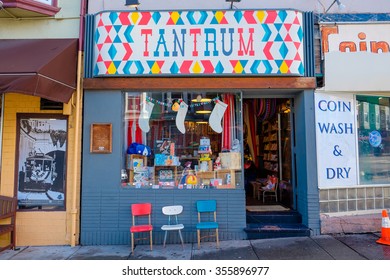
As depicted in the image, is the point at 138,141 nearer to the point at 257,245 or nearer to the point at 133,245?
the point at 133,245

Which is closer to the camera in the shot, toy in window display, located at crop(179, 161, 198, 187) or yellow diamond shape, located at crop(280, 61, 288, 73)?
yellow diamond shape, located at crop(280, 61, 288, 73)

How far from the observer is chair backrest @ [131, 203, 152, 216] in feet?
21.0

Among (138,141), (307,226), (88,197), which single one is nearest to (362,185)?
(307,226)

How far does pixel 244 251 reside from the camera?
19.4 ft

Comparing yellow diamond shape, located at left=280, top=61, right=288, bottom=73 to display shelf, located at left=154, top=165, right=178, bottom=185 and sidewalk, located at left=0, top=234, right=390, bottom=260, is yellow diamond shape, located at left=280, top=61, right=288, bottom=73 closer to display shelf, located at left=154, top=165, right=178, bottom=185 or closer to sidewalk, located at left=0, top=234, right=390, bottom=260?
display shelf, located at left=154, top=165, right=178, bottom=185

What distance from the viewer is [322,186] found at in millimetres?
6734

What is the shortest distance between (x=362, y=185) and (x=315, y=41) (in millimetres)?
3279

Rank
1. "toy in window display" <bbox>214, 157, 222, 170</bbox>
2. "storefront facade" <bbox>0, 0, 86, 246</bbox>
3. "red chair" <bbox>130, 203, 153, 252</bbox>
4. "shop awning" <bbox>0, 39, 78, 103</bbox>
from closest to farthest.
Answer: "shop awning" <bbox>0, 39, 78, 103</bbox> → "red chair" <bbox>130, 203, 153, 252</bbox> → "storefront facade" <bbox>0, 0, 86, 246</bbox> → "toy in window display" <bbox>214, 157, 222, 170</bbox>

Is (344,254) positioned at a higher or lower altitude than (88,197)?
lower

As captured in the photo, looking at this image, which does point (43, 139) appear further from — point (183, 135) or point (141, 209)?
point (183, 135)

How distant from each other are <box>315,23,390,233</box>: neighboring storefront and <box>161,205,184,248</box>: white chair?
9.68ft

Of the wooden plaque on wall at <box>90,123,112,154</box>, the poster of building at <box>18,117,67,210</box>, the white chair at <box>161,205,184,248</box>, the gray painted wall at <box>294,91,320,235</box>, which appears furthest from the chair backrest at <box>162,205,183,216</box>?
the gray painted wall at <box>294,91,320,235</box>

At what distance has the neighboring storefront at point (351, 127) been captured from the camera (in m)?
6.78

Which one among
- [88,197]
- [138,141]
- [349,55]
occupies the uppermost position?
[349,55]
